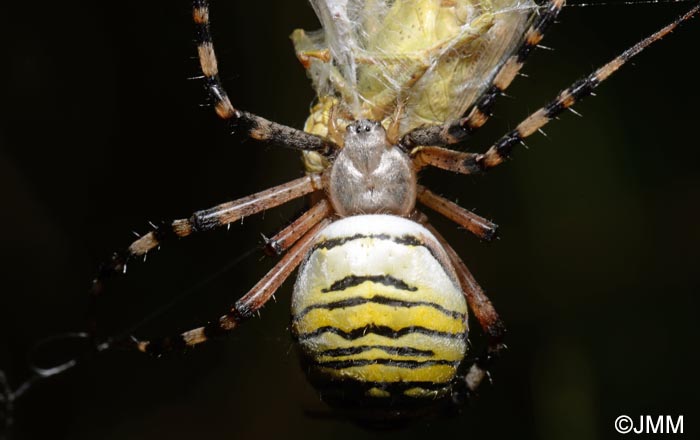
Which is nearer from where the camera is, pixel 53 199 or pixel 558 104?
pixel 558 104

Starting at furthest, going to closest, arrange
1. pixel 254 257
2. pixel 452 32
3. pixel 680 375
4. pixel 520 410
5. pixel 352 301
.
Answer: pixel 254 257
pixel 520 410
pixel 680 375
pixel 452 32
pixel 352 301

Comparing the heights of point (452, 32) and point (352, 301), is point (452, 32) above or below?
above

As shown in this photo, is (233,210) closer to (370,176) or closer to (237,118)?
(237,118)

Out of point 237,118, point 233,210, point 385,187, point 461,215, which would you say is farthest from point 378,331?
point 237,118

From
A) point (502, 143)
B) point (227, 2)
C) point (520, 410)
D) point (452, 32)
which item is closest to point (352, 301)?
point (502, 143)

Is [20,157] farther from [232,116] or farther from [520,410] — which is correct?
[520,410]

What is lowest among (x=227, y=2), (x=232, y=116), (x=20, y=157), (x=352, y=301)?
(x=352, y=301)

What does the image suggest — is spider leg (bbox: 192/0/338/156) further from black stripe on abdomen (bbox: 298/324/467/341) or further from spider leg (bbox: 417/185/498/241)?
black stripe on abdomen (bbox: 298/324/467/341)
